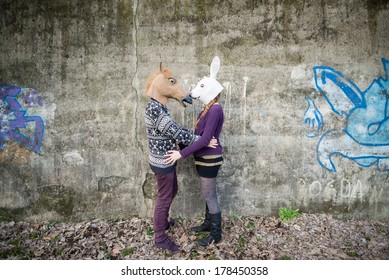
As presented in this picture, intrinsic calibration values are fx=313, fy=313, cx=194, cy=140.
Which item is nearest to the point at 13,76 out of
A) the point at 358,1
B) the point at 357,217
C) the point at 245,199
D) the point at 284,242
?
the point at 245,199

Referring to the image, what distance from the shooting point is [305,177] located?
4.67 meters

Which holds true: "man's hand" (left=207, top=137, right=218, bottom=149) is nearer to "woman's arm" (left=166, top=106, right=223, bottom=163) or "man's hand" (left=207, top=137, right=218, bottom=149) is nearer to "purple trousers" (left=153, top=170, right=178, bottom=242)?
"woman's arm" (left=166, top=106, right=223, bottom=163)

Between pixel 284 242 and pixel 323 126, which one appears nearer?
pixel 284 242

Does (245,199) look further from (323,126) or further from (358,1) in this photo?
(358,1)

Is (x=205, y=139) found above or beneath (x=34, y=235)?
above

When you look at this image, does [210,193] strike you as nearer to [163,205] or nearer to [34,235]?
[163,205]

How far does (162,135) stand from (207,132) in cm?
54

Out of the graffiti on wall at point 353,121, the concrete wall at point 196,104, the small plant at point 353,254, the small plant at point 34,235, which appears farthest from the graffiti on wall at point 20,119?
the small plant at point 353,254

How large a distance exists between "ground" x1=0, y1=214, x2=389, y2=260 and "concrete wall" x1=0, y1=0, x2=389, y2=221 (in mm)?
191

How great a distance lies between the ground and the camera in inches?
158

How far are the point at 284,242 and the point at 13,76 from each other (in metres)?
4.46

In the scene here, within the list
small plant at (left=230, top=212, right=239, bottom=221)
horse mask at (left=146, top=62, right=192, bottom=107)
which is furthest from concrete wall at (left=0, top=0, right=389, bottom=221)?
horse mask at (left=146, top=62, right=192, bottom=107)

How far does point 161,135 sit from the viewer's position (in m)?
3.73

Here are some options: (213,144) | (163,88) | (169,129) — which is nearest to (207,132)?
(213,144)
